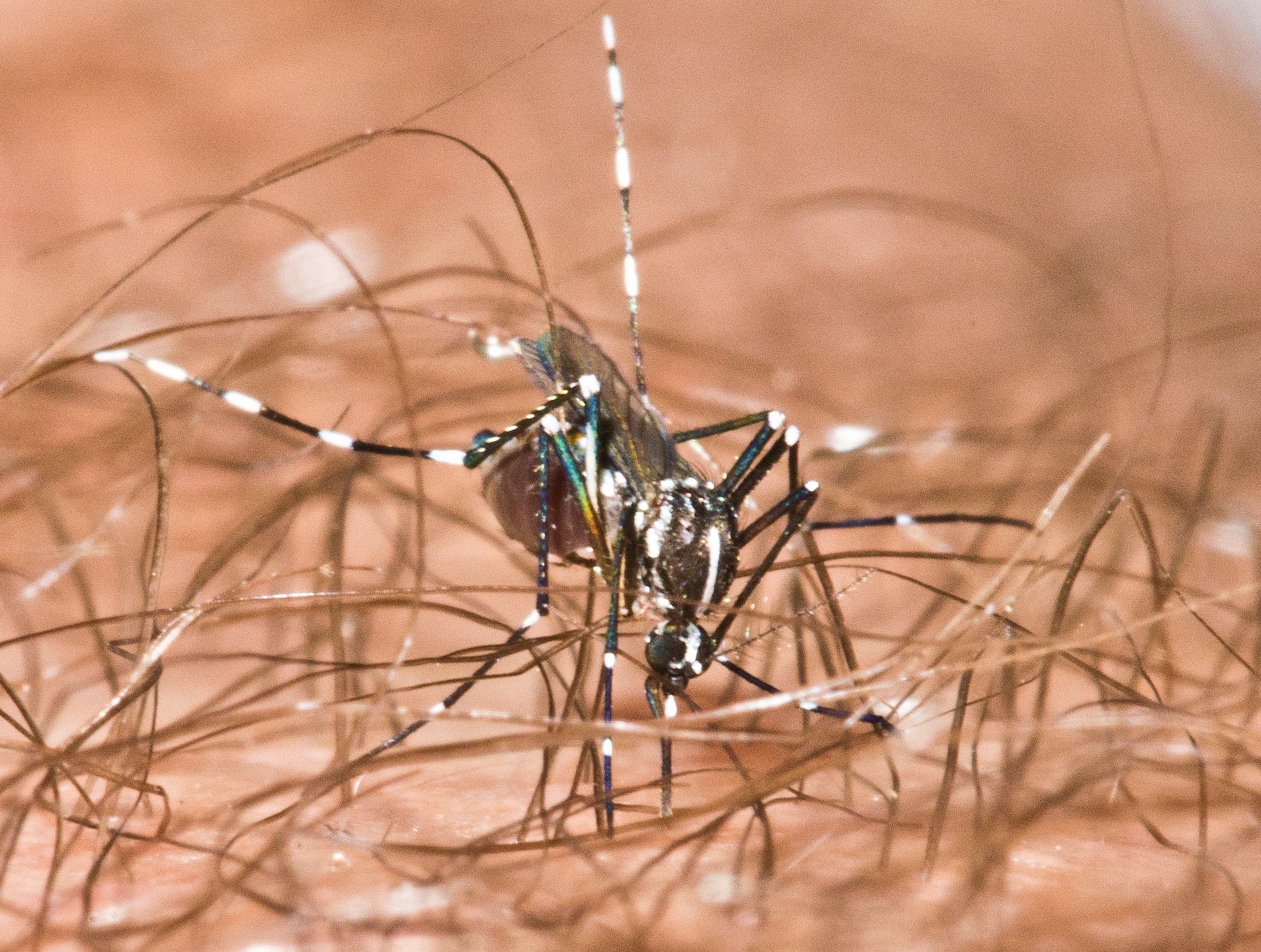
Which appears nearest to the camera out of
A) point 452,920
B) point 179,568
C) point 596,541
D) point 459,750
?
point 452,920

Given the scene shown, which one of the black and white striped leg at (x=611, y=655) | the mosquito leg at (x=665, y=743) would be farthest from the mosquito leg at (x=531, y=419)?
the mosquito leg at (x=665, y=743)

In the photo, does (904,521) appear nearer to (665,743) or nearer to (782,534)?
(782,534)

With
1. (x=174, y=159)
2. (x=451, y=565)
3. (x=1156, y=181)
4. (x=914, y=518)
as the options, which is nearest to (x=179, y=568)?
(x=451, y=565)

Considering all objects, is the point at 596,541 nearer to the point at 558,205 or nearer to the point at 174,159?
the point at 558,205

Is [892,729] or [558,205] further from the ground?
[558,205]

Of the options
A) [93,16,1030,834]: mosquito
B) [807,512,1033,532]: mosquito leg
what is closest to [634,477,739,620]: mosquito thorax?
[93,16,1030,834]: mosquito
